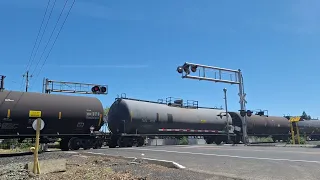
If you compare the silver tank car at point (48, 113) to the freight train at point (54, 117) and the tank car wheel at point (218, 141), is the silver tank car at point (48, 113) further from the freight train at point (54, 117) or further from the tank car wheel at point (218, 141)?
the tank car wheel at point (218, 141)

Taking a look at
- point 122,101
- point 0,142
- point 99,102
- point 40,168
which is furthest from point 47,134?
point 0,142

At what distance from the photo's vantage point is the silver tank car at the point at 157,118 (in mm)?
24281

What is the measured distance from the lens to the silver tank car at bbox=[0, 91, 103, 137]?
17516 millimetres

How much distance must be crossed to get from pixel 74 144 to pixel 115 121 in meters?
4.68

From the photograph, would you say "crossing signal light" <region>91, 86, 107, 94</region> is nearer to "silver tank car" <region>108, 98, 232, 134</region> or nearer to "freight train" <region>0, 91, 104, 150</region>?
"silver tank car" <region>108, 98, 232, 134</region>

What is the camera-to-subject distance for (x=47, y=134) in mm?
18859

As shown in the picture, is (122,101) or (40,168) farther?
(122,101)

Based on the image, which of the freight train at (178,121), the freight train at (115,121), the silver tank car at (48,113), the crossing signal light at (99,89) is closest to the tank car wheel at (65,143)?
the freight train at (115,121)

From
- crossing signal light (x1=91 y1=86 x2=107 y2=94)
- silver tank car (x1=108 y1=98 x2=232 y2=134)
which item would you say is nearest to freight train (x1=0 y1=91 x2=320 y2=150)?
silver tank car (x1=108 y1=98 x2=232 y2=134)

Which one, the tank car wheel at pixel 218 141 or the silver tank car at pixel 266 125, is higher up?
the silver tank car at pixel 266 125

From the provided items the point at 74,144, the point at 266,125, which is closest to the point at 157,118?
the point at 74,144

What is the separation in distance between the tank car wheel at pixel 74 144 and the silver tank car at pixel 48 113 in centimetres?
63

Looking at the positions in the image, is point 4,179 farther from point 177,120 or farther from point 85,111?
point 177,120

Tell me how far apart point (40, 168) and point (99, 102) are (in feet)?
43.7
